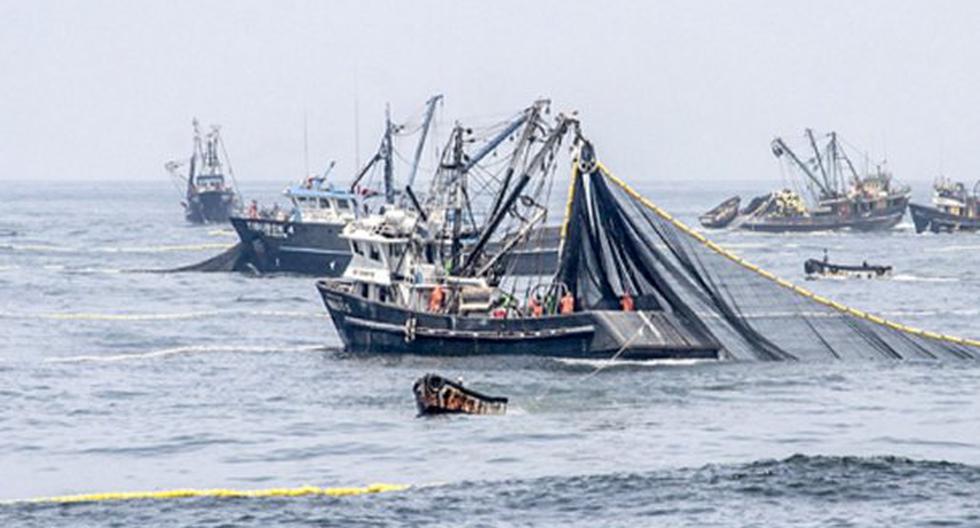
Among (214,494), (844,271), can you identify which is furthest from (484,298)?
(844,271)

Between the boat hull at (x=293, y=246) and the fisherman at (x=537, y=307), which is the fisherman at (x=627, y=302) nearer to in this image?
the fisherman at (x=537, y=307)

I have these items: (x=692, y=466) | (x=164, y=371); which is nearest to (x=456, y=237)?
(x=164, y=371)

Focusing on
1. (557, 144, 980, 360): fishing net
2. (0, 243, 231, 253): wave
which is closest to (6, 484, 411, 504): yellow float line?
(557, 144, 980, 360): fishing net

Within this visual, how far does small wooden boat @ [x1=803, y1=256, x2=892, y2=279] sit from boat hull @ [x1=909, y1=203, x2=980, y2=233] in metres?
54.4

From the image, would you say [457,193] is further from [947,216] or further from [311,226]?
[947,216]

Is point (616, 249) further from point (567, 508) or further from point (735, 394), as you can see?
point (567, 508)

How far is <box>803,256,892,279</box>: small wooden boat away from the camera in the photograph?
Result: 116625 mm

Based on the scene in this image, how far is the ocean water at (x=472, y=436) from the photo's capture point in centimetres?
4241

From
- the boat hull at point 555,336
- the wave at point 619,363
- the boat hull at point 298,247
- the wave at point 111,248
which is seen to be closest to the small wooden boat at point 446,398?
the wave at point 619,363

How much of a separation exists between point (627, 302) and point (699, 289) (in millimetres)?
2729

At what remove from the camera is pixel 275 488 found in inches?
1796

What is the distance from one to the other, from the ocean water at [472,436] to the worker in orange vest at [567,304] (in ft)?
6.89

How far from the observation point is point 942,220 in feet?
562

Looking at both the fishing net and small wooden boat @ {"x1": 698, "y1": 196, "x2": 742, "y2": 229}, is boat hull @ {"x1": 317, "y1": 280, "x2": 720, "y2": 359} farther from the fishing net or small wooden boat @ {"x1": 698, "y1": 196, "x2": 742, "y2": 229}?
small wooden boat @ {"x1": 698, "y1": 196, "x2": 742, "y2": 229}
